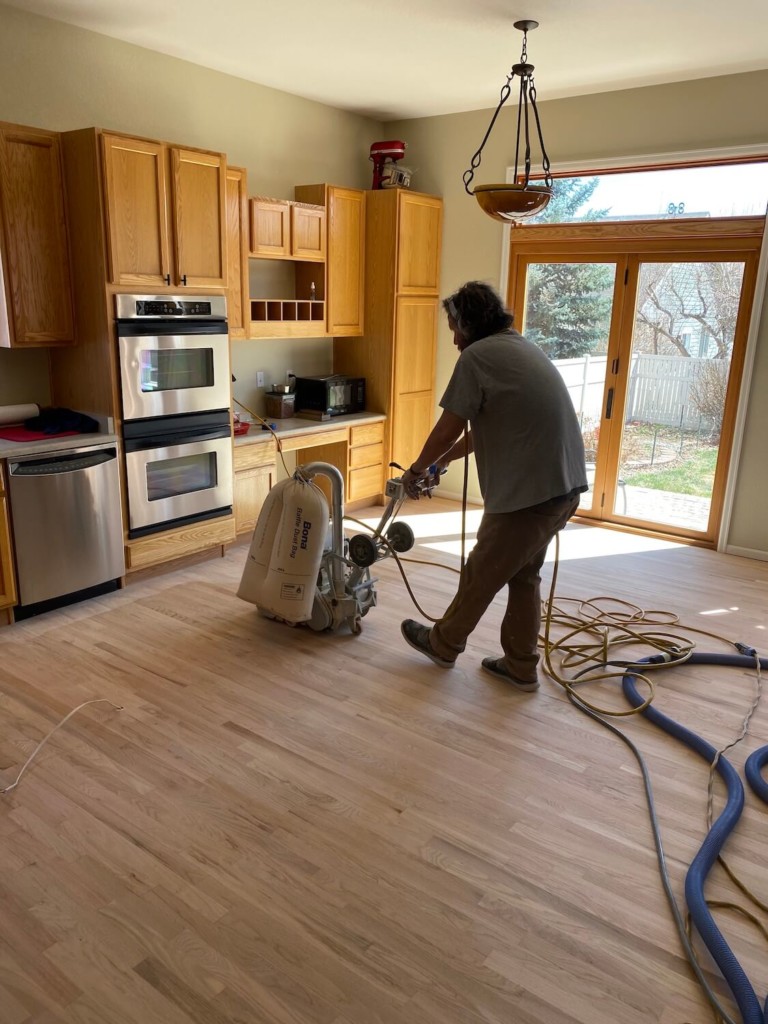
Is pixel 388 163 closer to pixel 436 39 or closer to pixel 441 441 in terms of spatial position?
pixel 436 39

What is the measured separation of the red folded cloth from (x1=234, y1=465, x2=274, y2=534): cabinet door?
A: 1.17m

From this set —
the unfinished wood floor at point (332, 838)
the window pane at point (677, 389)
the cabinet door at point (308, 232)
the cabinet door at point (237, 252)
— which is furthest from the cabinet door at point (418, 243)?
the unfinished wood floor at point (332, 838)

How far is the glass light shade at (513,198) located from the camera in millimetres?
3381

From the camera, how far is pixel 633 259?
210 inches

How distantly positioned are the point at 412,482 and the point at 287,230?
2.64 metres

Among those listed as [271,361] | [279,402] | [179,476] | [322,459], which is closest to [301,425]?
[279,402]

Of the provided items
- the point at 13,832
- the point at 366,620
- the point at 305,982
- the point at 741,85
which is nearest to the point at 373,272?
the point at 741,85

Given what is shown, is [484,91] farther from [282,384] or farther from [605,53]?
[282,384]

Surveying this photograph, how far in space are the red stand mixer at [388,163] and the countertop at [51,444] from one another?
3094mm

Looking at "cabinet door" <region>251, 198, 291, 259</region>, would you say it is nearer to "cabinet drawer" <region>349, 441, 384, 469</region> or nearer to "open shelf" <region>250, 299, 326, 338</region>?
"open shelf" <region>250, 299, 326, 338</region>

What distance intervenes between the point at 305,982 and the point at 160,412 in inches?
122

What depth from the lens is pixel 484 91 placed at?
529 centimetres

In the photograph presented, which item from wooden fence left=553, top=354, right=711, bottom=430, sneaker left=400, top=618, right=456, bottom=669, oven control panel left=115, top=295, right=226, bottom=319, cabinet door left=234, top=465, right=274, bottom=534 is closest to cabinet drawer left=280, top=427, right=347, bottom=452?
cabinet door left=234, top=465, right=274, bottom=534

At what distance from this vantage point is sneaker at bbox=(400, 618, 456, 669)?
3.49m
